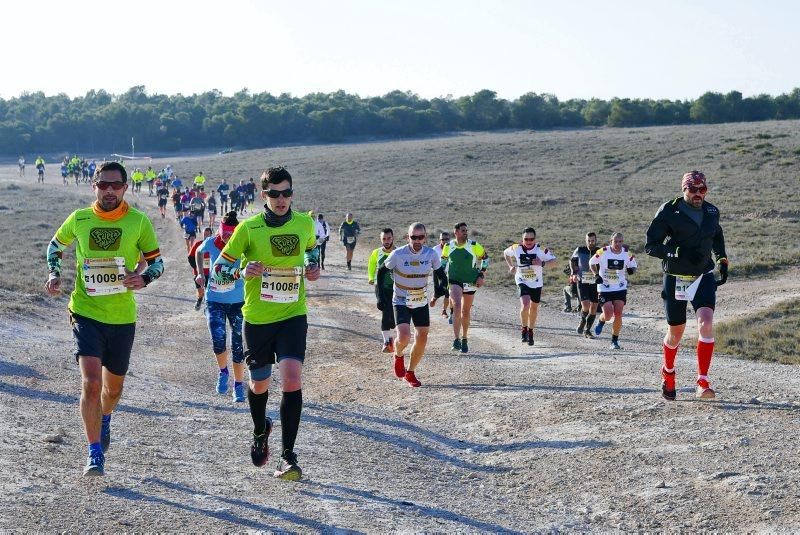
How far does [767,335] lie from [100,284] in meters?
15.1

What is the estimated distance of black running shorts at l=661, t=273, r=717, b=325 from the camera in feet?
33.1

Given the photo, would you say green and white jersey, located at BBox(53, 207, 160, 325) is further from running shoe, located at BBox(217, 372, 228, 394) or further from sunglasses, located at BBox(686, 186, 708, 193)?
sunglasses, located at BBox(686, 186, 708, 193)

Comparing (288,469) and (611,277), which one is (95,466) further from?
(611,277)

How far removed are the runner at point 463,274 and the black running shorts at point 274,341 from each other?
8.01 m

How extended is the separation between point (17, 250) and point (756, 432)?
30811mm

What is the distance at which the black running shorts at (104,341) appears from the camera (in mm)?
7324

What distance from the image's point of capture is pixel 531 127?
12900 centimetres

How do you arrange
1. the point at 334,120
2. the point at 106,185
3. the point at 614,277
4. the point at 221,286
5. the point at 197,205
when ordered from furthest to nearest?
the point at 334,120
the point at 197,205
the point at 614,277
the point at 221,286
the point at 106,185

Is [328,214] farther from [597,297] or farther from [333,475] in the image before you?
[333,475]

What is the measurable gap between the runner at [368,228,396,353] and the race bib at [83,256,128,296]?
679 centimetres

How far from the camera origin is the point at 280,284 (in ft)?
24.6

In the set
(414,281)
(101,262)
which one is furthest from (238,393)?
(101,262)

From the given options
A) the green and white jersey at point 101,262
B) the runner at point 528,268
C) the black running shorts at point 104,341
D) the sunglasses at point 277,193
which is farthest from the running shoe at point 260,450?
the runner at point 528,268

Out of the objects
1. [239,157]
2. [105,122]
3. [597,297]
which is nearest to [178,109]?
[105,122]
